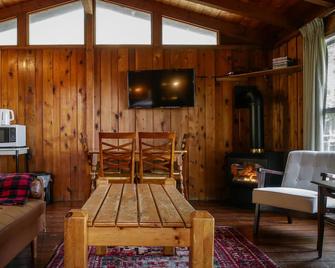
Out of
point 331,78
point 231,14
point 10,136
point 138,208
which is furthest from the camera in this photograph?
point 231,14

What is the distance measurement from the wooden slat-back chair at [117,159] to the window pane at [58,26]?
1975mm

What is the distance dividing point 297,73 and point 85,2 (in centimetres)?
287

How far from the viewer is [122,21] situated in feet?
16.1

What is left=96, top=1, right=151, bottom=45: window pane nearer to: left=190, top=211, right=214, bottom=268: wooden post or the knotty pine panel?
the knotty pine panel

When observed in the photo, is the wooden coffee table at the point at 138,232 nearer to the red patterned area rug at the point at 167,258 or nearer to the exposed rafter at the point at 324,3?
the red patterned area rug at the point at 167,258

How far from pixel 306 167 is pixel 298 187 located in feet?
0.73

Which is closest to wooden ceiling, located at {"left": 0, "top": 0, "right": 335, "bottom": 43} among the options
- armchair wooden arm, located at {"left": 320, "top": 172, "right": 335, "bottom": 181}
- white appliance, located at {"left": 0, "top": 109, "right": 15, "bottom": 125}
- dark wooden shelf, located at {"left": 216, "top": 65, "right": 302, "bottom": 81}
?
dark wooden shelf, located at {"left": 216, "top": 65, "right": 302, "bottom": 81}

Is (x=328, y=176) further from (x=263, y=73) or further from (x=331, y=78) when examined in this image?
(x=263, y=73)

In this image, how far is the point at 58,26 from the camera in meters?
4.87

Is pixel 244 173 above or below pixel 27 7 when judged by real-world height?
below

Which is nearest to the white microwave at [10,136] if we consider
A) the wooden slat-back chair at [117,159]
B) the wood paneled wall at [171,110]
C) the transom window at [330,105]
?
the wood paneled wall at [171,110]

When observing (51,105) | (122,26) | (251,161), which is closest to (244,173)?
(251,161)

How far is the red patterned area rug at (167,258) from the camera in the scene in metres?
2.42

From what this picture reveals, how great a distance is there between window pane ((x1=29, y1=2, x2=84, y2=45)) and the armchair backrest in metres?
3.37
